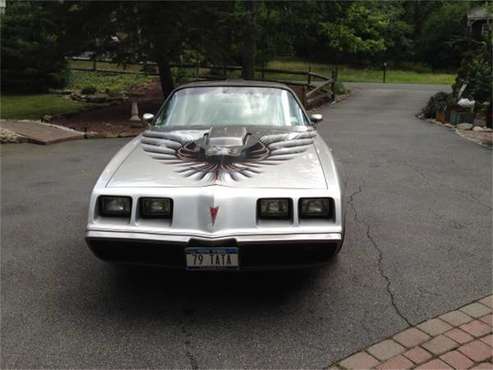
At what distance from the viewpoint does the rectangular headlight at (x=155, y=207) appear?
3.45 m

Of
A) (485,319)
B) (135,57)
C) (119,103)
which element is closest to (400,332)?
(485,319)

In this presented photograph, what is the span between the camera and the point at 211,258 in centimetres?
331

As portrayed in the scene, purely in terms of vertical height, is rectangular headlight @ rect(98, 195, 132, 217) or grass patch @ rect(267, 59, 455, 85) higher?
rectangular headlight @ rect(98, 195, 132, 217)

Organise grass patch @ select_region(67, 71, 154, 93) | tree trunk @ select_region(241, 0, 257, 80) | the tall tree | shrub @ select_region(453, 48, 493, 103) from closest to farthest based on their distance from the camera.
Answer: shrub @ select_region(453, 48, 493, 103) < tree trunk @ select_region(241, 0, 257, 80) < the tall tree < grass patch @ select_region(67, 71, 154, 93)

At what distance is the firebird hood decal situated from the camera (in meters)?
3.68

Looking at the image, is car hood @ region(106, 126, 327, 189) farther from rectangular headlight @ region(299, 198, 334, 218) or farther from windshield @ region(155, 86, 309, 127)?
windshield @ region(155, 86, 309, 127)

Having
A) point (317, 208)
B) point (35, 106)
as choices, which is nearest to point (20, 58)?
point (35, 106)

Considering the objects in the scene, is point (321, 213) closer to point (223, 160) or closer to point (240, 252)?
point (240, 252)

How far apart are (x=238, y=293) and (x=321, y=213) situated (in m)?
0.94

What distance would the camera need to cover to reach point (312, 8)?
74.7 feet

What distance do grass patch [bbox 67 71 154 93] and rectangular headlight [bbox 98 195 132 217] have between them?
57.5 feet

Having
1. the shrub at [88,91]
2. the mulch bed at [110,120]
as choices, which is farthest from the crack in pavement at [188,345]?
the shrub at [88,91]

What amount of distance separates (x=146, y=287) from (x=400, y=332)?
191 centimetres

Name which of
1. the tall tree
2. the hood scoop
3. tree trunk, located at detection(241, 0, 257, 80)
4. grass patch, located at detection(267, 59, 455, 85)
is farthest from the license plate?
grass patch, located at detection(267, 59, 455, 85)
